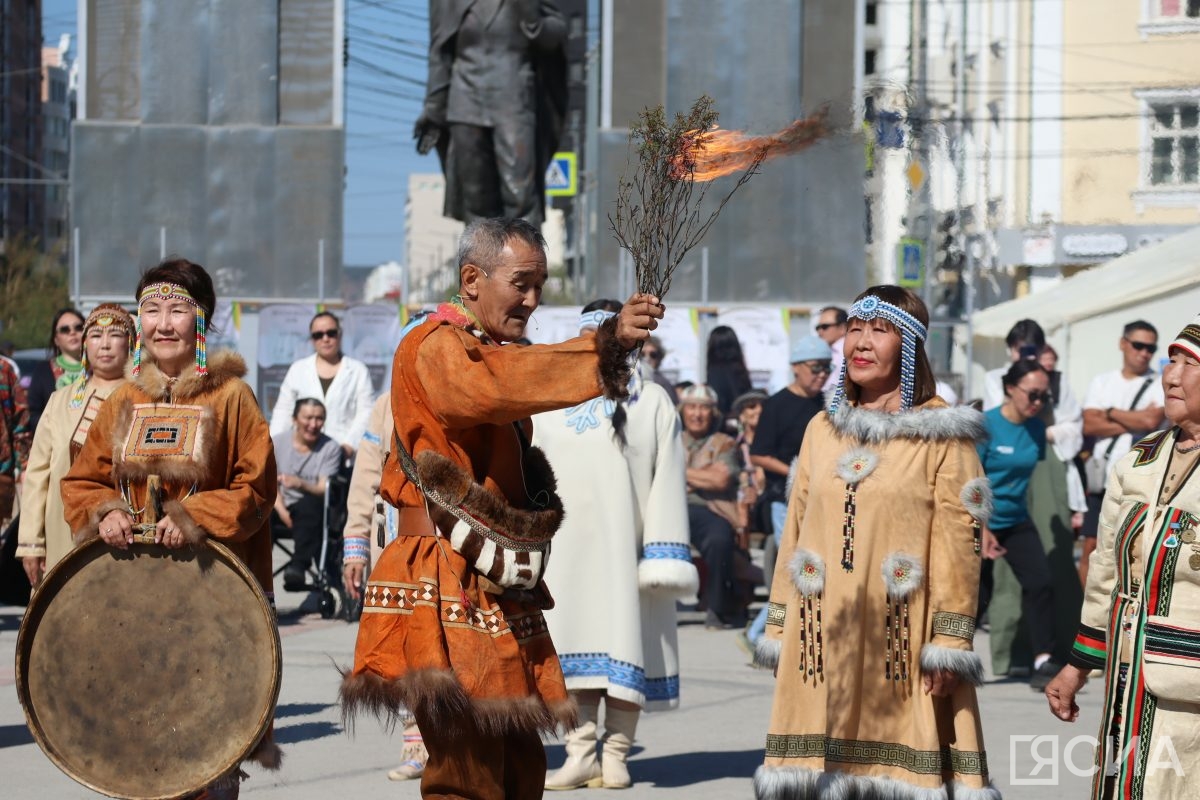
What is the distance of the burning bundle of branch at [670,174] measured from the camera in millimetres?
4379

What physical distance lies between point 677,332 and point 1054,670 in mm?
7868

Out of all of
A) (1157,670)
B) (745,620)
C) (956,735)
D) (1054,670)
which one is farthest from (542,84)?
(1157,670)

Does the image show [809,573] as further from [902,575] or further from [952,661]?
[952,661]

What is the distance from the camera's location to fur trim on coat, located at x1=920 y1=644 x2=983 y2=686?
5.63 meters

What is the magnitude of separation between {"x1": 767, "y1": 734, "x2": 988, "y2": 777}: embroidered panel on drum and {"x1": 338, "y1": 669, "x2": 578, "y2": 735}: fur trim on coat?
4.57 ft

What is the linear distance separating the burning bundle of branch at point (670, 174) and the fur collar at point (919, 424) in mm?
1383

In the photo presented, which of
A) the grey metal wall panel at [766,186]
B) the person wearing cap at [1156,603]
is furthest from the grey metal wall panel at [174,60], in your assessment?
the person wearing cap at [1156,603]

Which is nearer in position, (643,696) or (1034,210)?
(643,696)

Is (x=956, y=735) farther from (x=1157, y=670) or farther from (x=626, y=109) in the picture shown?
(x=626, y=109)

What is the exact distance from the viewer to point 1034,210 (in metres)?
38.8

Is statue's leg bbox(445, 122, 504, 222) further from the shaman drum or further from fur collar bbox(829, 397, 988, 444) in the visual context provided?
the shaman drum

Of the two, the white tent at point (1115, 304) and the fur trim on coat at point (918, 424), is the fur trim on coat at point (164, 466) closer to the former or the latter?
the fur trim on coat at point (918, 424)

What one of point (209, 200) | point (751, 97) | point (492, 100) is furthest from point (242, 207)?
point (492, 100)

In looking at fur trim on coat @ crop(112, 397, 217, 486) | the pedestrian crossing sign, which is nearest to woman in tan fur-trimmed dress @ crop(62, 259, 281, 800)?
fur trim on coat @ crop(112, 397, 217, 486)
